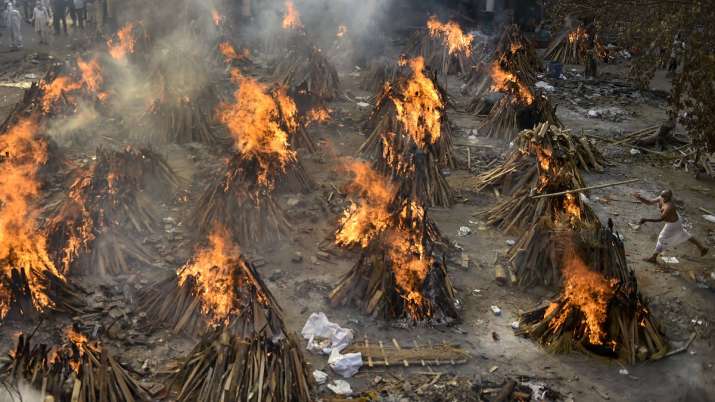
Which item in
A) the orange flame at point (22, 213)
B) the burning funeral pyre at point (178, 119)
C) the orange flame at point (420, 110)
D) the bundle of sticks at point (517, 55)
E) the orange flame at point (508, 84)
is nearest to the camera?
the orange flame at point (22, 213)

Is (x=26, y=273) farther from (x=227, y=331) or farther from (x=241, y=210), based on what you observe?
(x=241, y=210)

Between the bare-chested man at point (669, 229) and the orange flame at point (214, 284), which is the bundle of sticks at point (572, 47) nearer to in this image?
the bare-chested man at point (669, 229)

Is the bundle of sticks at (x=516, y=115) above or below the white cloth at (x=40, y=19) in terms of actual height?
below

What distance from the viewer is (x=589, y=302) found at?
9062mm

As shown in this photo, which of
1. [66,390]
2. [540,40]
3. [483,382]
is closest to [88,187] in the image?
[66,390]

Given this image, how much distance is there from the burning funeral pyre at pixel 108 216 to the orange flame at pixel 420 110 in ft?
17.2

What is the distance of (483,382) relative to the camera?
831cm

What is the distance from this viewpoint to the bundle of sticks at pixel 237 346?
23.6 ft

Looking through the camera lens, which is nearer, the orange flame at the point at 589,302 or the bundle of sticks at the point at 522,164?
the orange flame at the point at 589,302

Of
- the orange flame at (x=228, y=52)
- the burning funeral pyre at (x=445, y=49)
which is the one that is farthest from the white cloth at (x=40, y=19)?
the burning funeral pyre at (x=445, y=49)

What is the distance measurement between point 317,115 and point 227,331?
9.87 meters

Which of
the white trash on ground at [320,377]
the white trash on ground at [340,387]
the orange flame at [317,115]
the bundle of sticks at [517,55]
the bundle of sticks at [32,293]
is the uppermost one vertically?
the bundle of sticks at [517,55]

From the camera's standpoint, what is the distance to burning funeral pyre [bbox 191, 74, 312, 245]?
11.3 meters

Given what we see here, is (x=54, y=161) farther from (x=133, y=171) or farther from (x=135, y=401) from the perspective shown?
(x=135, y=401)
